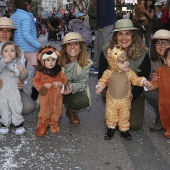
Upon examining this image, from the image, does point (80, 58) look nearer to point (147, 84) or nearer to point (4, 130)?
point (147, 84)

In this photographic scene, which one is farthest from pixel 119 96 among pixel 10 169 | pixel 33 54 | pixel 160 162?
pixel 33 54

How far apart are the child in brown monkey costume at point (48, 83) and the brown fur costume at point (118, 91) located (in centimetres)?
54

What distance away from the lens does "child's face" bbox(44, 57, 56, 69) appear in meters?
3.70

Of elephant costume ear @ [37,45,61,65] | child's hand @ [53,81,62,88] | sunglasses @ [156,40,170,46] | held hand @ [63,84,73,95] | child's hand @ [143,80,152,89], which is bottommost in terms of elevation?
held hand @ [63,84,73,95]

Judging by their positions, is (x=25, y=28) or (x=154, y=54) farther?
(x=25, y=28)

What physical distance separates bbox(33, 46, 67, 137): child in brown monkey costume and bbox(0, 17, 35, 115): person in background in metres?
0.24

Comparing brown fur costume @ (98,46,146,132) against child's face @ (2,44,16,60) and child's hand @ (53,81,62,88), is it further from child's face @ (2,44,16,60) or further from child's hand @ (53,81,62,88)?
child's face @ (2,44,16,60)

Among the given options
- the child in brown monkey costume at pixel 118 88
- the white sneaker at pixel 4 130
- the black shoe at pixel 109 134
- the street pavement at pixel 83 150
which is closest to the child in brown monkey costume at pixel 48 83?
the street pavement at pixel 83 150

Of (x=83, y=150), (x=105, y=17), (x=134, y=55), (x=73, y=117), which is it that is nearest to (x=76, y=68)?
(x=73, y=117)

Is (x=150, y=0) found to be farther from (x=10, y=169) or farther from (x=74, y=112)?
(x=10, y=169)

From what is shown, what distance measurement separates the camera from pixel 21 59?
4.16m

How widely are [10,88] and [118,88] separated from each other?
1.30 meters

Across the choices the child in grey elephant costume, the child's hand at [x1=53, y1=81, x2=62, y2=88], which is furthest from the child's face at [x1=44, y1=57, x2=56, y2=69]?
the child in grey elephant costume

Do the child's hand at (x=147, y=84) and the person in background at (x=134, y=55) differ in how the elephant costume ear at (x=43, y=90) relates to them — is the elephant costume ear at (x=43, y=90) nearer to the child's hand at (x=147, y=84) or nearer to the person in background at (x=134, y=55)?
the person in background at (x=134, y=55)
